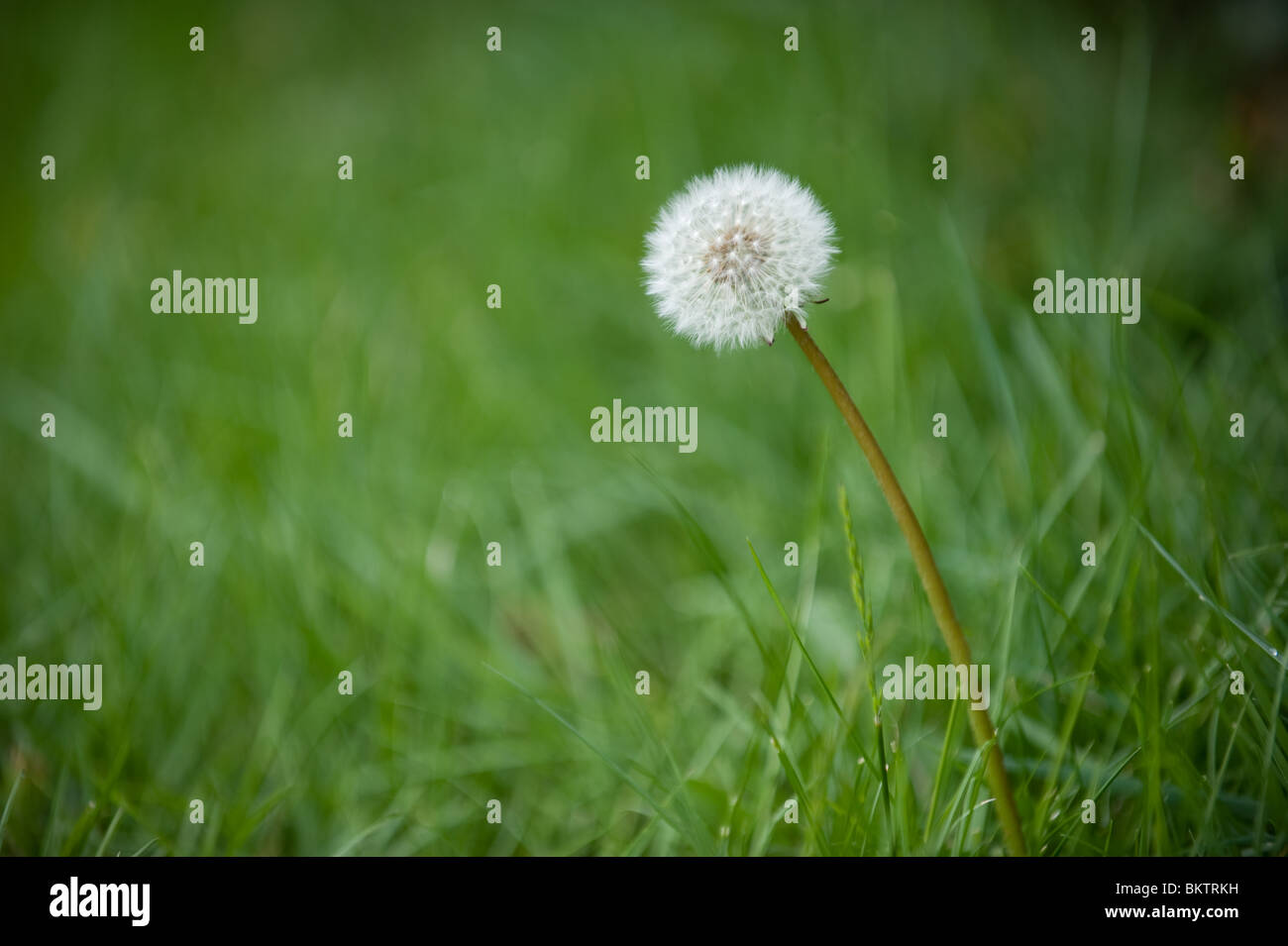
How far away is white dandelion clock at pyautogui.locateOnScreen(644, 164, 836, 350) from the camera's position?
1.07 meters

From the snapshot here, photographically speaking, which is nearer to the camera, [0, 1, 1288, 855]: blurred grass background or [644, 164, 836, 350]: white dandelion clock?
[644, 164, 836, 350]: white dandelion clock

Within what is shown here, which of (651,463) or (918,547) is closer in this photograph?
(918,547)

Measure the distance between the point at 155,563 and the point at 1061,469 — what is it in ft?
7.32

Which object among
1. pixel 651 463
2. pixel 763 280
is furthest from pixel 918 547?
pixel 651 463

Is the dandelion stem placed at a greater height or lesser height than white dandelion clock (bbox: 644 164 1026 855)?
lesser

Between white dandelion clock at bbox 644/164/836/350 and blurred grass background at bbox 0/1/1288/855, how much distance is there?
40cm

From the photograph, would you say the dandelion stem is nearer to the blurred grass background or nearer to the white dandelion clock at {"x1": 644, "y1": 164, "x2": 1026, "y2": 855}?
the white dandelion clock at {"x1": 644, "y1": 164, "x2": 1026, "y2": 855}

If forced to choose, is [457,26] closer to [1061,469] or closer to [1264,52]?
[1264,52]

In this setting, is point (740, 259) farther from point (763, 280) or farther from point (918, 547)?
point (918, 547)

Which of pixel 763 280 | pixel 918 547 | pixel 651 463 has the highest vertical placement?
pixel 651 463

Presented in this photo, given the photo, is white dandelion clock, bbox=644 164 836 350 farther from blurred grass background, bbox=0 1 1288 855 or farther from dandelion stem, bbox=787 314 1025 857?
blurred grass background, bbox=0 1 1288 855

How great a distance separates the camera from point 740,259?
1078 mm

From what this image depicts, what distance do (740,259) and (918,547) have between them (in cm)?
41

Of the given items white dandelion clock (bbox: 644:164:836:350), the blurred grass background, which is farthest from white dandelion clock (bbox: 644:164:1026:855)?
the blurred grass background
